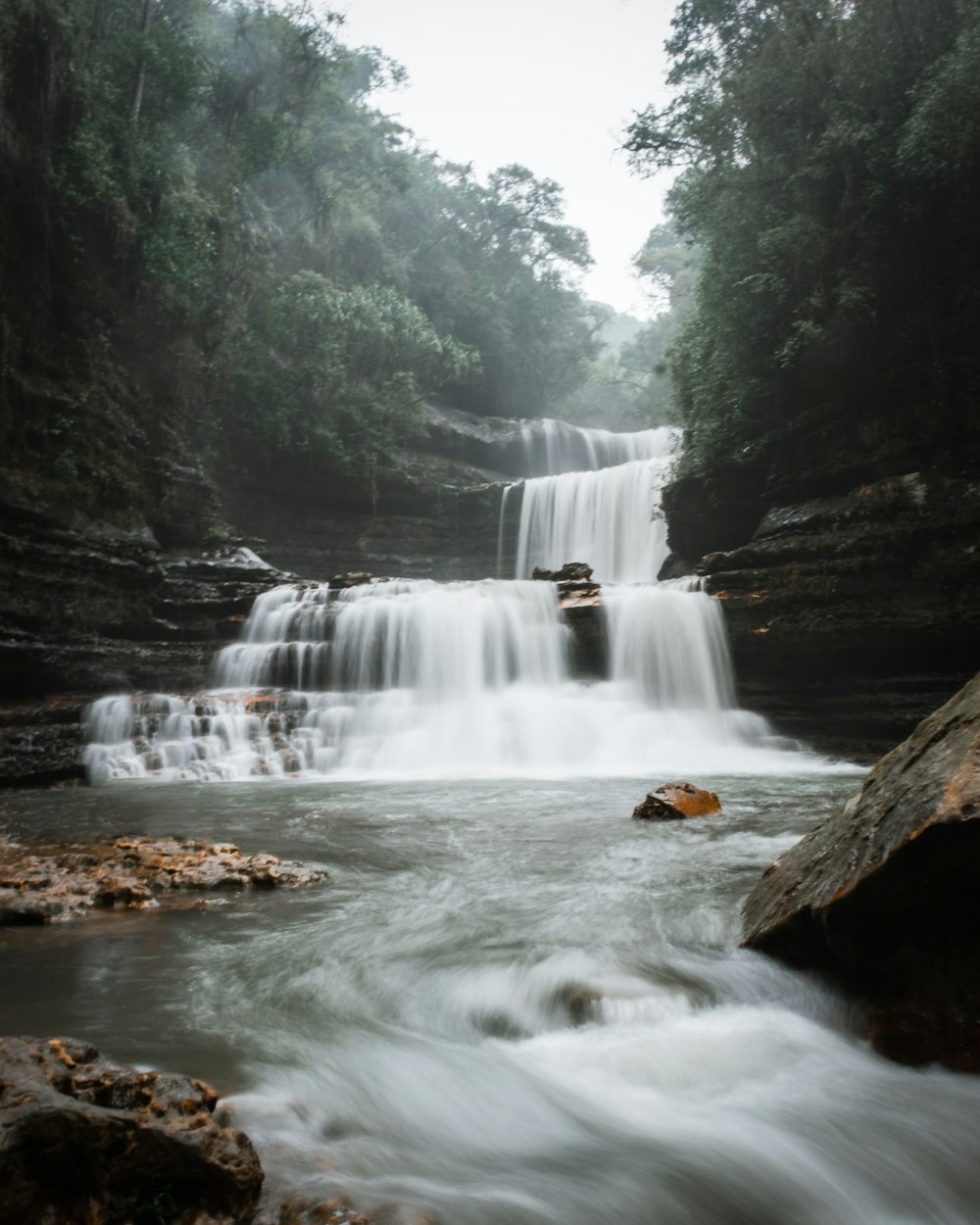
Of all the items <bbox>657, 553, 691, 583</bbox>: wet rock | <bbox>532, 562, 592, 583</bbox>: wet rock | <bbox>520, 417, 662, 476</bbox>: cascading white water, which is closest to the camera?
<bbox>532, 562, 592, 583</bbox>: wet rock

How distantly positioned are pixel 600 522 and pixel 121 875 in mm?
17692

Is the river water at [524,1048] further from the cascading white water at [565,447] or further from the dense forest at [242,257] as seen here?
the cascading white water at [565,447]

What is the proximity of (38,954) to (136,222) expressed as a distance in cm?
1648

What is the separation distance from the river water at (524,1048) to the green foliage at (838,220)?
10899 mm

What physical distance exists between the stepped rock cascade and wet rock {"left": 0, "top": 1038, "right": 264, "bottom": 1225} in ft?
29.2

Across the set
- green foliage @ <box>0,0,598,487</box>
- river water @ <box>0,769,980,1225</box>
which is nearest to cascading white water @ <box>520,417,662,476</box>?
green foliage @ <box>0,0,598,487</box>

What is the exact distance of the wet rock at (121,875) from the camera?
414cm

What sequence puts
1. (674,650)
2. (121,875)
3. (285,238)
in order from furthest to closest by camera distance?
(285,238) < (674,650) < (121,875)

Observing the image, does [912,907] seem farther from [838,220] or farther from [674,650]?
[838,220]

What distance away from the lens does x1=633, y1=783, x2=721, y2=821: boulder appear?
22.1 feet

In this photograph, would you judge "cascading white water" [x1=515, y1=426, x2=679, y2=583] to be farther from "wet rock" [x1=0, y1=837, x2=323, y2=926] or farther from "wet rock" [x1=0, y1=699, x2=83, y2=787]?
"wet rock" [x1=0, y1=837, x2=323, y2=926]

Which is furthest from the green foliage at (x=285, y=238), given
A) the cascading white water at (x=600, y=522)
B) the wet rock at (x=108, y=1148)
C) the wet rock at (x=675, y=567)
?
the wet rock at (x=108, y=1148)

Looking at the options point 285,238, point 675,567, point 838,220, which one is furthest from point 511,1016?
point 285,238

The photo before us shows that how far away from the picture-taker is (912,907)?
8.67 feet
